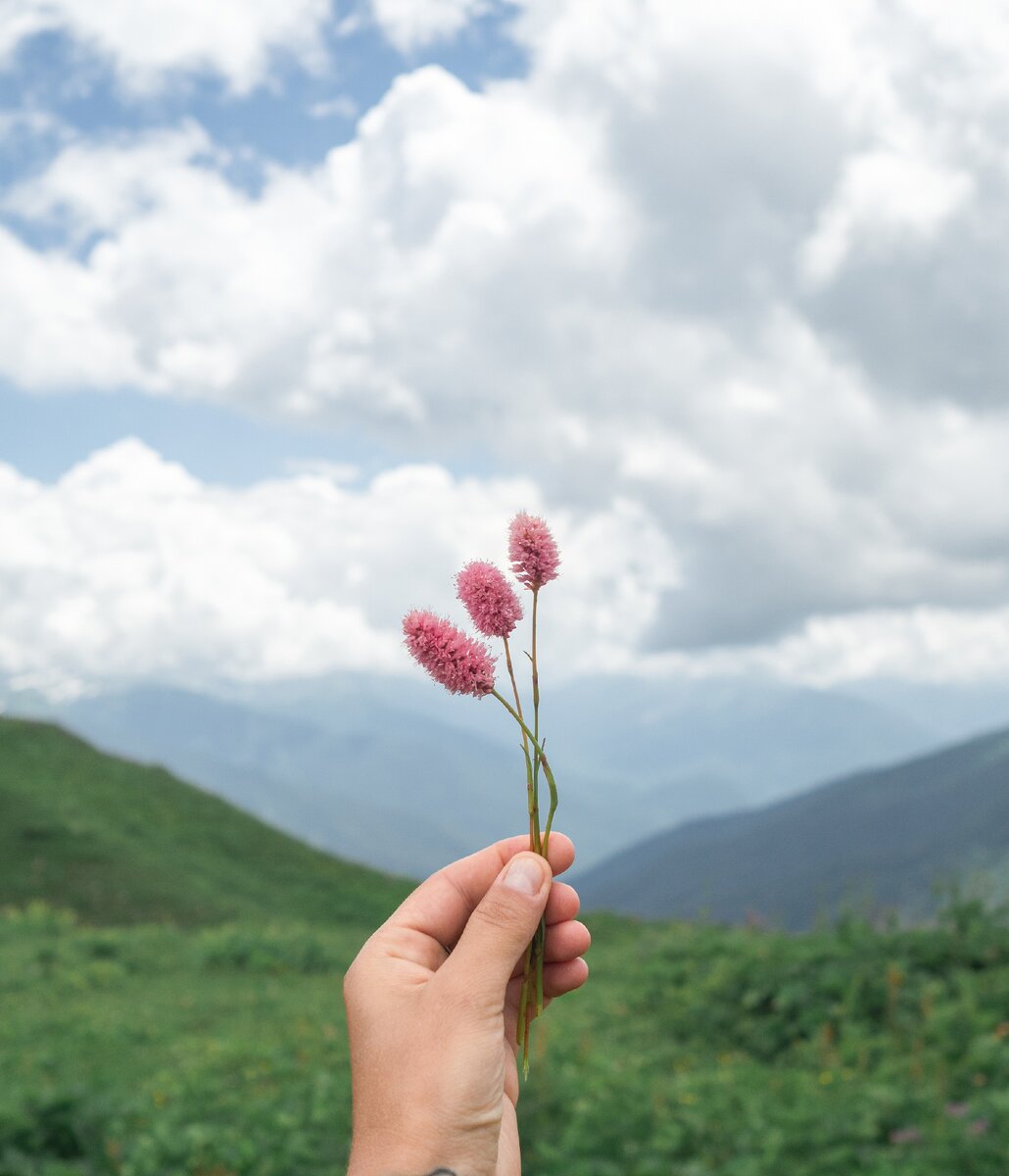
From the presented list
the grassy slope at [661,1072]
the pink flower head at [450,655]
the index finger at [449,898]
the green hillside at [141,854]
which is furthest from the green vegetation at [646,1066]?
the green hillside at [141,854]

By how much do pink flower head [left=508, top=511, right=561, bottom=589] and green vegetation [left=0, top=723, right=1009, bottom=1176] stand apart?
17.0 ft

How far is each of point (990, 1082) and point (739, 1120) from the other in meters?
2.03

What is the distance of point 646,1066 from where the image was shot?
933 cm

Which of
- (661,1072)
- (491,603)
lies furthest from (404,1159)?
(661,1072)

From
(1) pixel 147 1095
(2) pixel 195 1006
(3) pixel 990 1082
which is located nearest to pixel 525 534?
(3) pixel 990 1082

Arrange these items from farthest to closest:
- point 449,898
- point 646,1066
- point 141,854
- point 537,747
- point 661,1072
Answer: point 141,854 → point 646,1066 → point 661,1072 → point 449,898 → point 537,747

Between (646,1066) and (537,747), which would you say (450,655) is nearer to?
(537,747)

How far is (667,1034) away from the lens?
36.1ft

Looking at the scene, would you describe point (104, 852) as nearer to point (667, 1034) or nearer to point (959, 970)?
point (667, 1034)

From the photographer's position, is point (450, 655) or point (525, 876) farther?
point (525, 876)

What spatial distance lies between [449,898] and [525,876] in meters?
0.58

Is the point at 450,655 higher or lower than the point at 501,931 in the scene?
higher

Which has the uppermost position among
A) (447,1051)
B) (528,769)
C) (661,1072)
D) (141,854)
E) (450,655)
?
(450,655)

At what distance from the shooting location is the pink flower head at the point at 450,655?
1.95m
